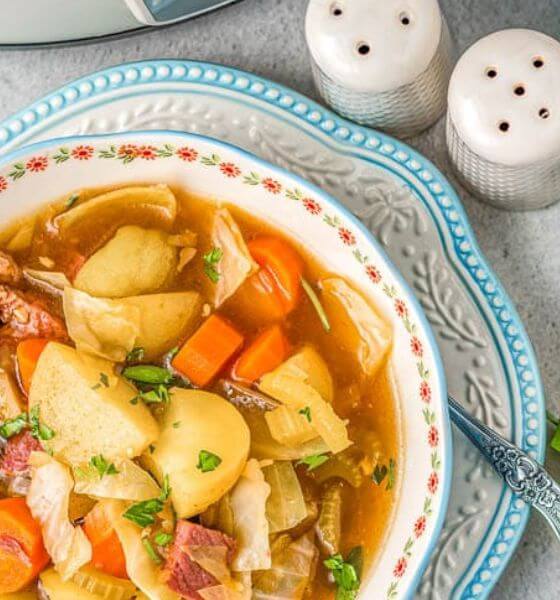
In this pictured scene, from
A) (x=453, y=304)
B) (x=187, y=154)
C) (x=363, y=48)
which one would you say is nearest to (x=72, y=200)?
(x=187, y=154)

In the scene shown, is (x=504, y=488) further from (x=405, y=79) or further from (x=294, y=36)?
(x=294, y=36)

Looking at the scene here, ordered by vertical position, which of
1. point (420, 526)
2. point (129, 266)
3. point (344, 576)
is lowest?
point (344, 576)

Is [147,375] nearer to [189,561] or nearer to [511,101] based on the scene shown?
[189,561]

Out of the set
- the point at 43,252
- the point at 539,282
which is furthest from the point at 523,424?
the point at 43,252

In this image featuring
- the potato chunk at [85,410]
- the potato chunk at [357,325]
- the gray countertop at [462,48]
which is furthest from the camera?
the gray countertop at [462,48]

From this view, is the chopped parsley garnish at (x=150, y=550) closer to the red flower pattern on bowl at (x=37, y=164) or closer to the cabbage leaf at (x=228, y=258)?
the cabbage leaf at (x=228, y=258)

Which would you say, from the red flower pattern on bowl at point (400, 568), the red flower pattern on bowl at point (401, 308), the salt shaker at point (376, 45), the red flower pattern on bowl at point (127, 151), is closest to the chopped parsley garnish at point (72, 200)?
the red flower pattern on bowl at point (127, 151)

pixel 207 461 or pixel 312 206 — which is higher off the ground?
pixel 312 206
